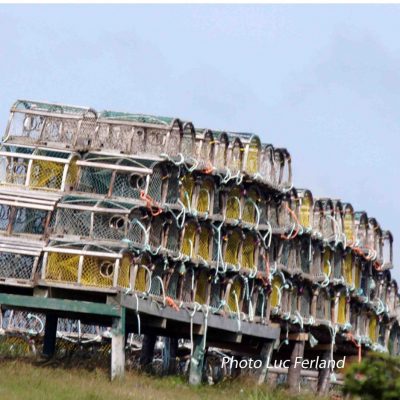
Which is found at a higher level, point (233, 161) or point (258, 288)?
point (233, 161)

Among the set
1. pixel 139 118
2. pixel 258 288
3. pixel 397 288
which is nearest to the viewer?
pixel 139 118

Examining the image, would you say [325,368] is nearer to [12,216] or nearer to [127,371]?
[127,371]

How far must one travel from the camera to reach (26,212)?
31.0 metres

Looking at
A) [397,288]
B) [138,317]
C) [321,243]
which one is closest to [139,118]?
[138,317]

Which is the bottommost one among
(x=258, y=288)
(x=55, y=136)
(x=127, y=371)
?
(x=127, y=371)

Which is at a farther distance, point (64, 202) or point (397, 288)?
point (397, 288)

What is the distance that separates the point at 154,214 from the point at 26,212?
273 centimetres

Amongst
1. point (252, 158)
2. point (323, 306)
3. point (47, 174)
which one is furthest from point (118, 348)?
point (323, 306)

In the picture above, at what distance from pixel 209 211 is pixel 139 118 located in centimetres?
278

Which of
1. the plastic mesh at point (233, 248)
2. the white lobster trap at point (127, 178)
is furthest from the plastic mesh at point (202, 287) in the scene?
the white lobster trap at point (127, 178)

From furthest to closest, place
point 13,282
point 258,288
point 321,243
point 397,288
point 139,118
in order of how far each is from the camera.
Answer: point 397,288
point 321,243
point 258,288
point 139,118
point 13,282

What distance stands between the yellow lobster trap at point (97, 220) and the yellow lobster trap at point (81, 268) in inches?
17.1

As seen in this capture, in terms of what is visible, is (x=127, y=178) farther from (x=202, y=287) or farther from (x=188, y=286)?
(x=202, y=287)

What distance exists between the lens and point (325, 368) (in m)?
40.8
